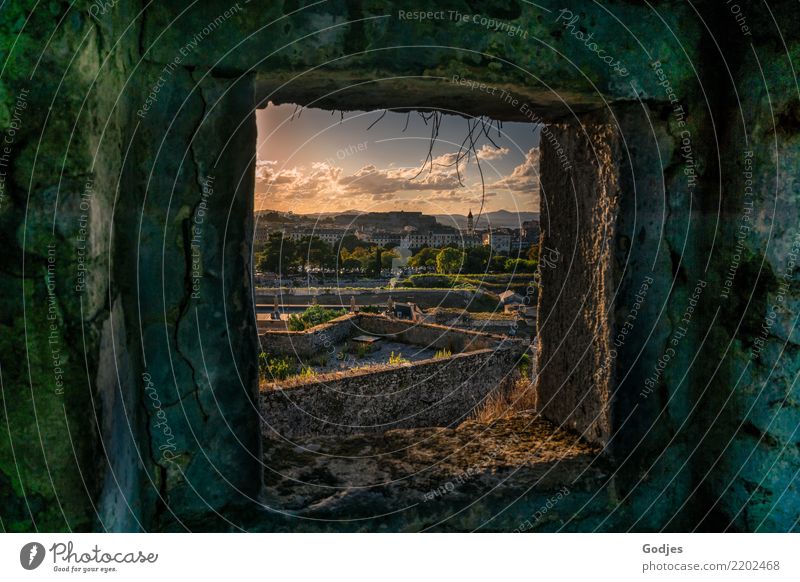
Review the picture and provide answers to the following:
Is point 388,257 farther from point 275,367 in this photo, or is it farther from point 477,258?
point 275,367

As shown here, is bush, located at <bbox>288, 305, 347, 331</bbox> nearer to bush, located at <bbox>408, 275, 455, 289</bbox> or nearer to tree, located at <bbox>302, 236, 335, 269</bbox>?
tree, located at <bbox>302, 236, 335, 269</bbox>

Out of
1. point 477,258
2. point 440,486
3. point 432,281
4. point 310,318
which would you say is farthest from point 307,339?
point 440,486

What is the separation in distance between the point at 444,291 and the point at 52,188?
28.2m

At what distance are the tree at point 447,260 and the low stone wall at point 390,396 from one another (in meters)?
16.3

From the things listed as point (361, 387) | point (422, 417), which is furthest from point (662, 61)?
point (422, 417)

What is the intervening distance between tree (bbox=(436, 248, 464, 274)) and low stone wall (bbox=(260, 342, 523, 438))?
1632 centimetres

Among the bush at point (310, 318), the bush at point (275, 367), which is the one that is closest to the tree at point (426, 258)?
the bush at point (310, 318)

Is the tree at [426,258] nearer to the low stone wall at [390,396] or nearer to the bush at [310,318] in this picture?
the bush at [310,318]

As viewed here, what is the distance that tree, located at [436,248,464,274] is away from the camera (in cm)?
3030

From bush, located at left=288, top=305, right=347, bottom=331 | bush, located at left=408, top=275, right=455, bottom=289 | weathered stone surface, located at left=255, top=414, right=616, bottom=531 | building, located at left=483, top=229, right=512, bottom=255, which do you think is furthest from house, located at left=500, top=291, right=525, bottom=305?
weathered stone surface, located at left=255, top=414, right=616, bottom=531

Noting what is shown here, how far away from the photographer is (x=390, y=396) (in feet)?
34.8

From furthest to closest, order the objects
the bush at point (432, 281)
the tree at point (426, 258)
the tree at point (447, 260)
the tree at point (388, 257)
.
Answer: the bush at point (432, 281), the tree at point (426, 258), the tree at point (447, 260), the tree at point (388, 257)

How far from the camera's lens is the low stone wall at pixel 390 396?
9.14 m

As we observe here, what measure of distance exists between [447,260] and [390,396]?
20213 millimetres
